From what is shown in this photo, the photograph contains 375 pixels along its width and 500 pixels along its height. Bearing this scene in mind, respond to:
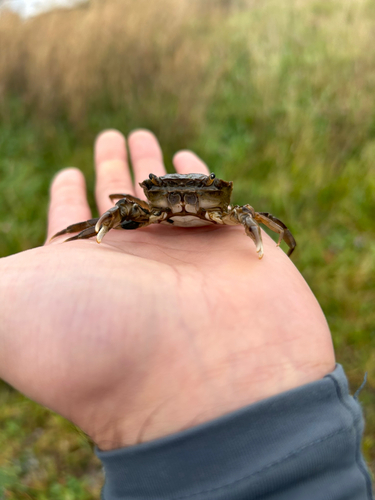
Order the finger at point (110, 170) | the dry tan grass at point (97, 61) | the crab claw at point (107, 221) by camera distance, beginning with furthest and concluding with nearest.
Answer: the dry tan grass at point (97, 61), the finger at point (110, 170), the crab claw at point (107, 221)

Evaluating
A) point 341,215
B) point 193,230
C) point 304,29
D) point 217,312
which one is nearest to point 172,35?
point 304,29

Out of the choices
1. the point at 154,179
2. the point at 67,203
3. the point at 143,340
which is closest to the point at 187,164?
the point at 67,203

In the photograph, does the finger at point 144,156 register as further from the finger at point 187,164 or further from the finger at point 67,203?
the finger at point 67,203

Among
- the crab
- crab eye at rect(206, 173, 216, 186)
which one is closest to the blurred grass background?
the crab

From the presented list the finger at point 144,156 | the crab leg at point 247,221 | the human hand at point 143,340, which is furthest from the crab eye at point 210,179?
the finger at point 144,156

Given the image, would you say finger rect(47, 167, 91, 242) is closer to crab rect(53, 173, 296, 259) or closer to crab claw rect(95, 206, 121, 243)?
crab rect(53, 173, 296, 259)

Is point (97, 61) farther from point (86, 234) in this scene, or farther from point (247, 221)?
point (247, 221)
